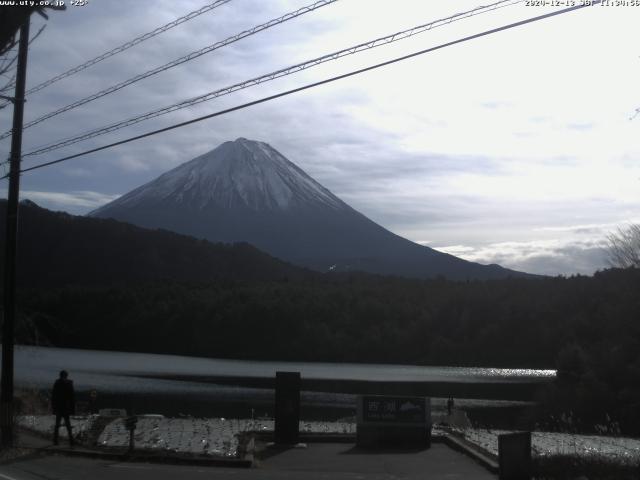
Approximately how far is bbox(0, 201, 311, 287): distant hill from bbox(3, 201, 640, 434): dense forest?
306 millimetres

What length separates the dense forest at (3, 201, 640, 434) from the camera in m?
92.3

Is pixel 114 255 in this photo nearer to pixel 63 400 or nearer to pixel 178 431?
pixel 178 431

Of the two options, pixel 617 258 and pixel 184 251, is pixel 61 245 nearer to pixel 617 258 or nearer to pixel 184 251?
pixel 184 251

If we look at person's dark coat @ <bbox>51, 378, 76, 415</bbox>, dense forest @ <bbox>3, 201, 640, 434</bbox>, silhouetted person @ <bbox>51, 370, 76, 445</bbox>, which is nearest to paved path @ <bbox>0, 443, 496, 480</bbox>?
silhouetted person @ <bbox>51, 370, 76, 445</bbox>

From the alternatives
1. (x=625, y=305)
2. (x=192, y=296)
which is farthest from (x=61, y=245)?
(x=625, y=305)

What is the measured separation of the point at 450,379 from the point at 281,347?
38.6 meters

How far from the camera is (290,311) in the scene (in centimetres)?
11194

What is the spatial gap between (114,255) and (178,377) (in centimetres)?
8159

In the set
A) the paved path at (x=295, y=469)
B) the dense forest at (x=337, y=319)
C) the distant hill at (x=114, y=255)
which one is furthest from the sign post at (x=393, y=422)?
the distant hill at (x=114, y=255)

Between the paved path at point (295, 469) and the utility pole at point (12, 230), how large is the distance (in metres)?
2.66

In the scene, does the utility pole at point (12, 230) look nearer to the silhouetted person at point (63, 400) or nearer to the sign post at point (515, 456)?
the silhouetted person at point (63, 400)

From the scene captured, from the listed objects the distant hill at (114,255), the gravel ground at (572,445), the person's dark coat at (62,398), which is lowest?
the gravel ground at (572,445)

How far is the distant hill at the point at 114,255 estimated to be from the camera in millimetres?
131875

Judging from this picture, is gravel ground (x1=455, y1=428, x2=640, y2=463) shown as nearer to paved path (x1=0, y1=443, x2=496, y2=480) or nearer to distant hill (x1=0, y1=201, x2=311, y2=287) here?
paved path (x1=0, y1=443, x2=496, y2=480)
